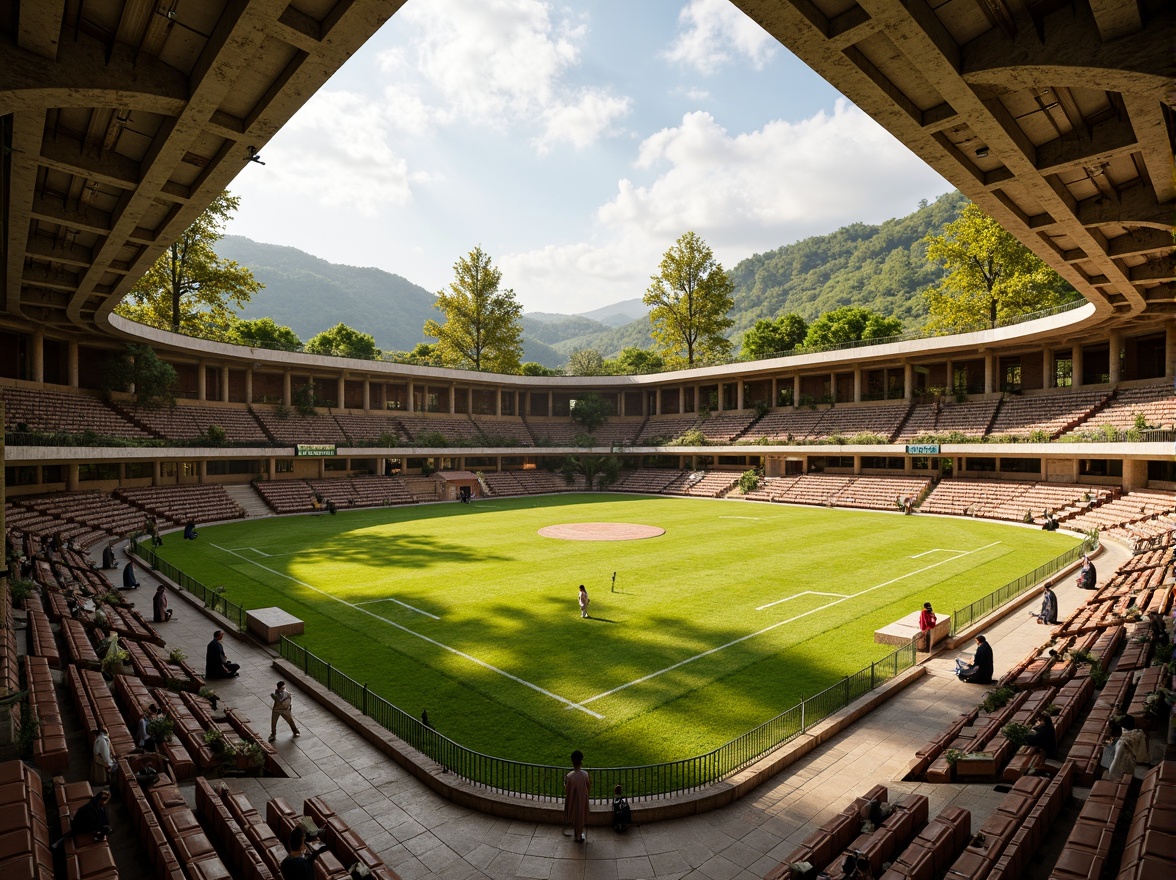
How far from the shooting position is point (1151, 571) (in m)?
20.5

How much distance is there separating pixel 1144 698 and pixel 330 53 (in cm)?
1695

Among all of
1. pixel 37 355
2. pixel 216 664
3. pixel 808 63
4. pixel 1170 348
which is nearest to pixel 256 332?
pixel 37 355

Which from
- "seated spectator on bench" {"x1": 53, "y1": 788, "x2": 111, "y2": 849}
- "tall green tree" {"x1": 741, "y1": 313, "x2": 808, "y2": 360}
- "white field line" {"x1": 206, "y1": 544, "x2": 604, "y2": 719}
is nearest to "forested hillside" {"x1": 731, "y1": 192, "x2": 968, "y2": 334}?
"tall green tree" {"x1": 741, "y1": 313, "x2": 808, "y2": 360}

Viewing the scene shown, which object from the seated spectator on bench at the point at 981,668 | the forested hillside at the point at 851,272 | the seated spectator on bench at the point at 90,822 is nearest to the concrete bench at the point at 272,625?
the seated spectator on bench at the point at 90,822

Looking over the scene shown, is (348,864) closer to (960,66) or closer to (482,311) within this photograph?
(960,66)

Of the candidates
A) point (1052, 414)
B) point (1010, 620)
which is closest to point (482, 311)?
point (1052, 414)

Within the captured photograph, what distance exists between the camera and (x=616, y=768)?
10320 millimetres

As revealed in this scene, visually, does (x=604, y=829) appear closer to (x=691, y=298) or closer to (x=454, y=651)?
(x=454, y=651)

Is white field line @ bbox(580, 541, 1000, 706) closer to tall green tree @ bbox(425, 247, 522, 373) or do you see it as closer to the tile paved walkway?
the tile paved walkway

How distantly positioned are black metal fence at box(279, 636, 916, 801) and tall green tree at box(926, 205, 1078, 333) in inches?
1756

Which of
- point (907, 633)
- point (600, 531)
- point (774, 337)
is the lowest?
point (600, 531)

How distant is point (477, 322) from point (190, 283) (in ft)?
92.6

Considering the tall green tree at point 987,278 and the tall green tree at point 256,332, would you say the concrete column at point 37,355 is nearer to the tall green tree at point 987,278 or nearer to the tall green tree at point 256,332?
the tall green tree at point 256,332

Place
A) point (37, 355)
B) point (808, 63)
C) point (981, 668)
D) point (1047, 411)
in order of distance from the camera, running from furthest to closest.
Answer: point (1047, 411), point (37, 355), point (981, 668), point (808, 63)
